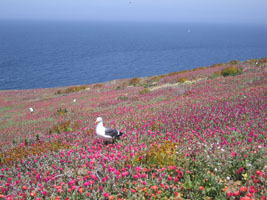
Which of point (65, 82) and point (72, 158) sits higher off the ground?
point (72, 158)

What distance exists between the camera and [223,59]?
110625 mm

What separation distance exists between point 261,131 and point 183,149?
9.07 feet

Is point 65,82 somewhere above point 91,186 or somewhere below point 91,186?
below

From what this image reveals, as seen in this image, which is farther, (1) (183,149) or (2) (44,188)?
(1) (183,149)

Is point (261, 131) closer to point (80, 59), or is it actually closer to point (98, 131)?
point (98, 131)

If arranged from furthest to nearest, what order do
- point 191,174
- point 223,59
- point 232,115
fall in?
point 223,59, point 232,115, point 191,174

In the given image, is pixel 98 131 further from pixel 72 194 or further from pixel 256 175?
pixel 256 175

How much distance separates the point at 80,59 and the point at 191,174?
112m

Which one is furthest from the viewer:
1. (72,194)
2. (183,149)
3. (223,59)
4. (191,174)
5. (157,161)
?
(223,59)

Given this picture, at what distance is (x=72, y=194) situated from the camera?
4.54 metres

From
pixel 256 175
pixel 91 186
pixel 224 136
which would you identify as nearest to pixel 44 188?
pixel 91 186

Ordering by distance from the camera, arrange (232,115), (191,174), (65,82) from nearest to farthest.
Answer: (191,174), (232,115), (65,82)

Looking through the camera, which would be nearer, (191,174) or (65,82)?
(191,174)

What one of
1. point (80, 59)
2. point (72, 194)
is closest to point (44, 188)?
point (72, 194)
